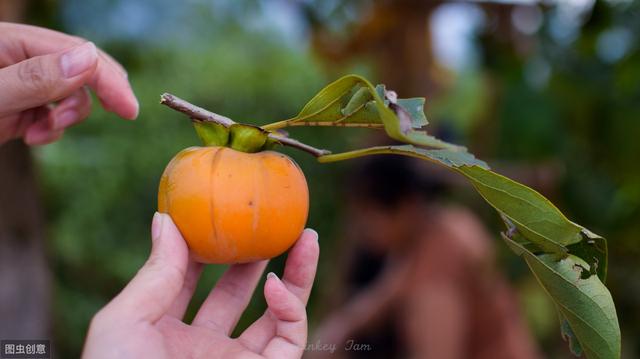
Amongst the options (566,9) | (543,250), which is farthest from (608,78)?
(543,250)

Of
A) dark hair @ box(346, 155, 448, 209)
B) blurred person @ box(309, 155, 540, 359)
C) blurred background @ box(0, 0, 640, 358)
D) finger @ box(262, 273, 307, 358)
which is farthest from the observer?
dark hair @ box(346, 155, 448, 209)

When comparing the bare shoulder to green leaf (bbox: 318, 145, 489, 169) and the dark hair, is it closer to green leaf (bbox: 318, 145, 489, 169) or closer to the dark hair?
the dark hair

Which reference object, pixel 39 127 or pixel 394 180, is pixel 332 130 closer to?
pixel 394 180

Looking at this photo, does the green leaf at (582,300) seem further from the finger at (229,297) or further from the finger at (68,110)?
the finger at (68,110)

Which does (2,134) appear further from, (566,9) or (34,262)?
(566,9)

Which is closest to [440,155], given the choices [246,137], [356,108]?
[356,108]

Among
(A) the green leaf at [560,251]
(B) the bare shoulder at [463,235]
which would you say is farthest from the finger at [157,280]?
(B) the bare shoulder at [463,235]

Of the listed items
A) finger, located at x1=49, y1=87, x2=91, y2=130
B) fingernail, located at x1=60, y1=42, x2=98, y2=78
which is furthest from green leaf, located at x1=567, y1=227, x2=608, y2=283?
finger, located at x1=49, y1=87, x2=91, y2=130
